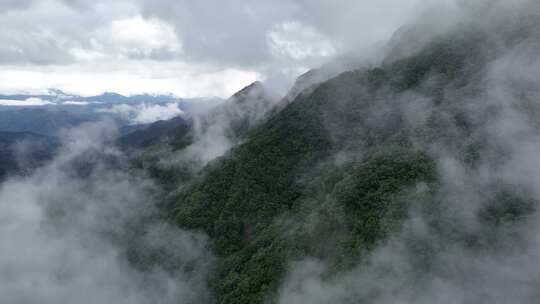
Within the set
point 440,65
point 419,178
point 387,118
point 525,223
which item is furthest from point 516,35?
point 525,223

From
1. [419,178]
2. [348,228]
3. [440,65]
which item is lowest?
[348,228]

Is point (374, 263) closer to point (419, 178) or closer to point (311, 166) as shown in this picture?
point (419, 178)

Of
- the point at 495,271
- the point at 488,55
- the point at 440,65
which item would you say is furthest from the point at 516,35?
the point at 495,271

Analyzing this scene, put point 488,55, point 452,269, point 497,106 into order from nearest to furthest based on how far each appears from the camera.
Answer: point 452,269 → point 497,106 → point 488,55

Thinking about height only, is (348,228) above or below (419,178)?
below

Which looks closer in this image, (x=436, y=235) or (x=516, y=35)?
(x=436, y=235)

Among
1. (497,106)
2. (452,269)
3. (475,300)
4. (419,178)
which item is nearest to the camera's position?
(475,300)

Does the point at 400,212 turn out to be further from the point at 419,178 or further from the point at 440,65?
the point at 440,65
